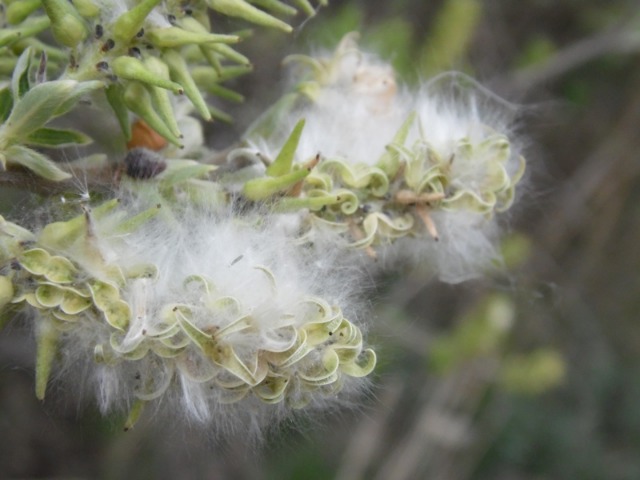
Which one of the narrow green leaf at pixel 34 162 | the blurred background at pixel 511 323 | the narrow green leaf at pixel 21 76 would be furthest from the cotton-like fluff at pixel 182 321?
the blurred background at pixel 511 323

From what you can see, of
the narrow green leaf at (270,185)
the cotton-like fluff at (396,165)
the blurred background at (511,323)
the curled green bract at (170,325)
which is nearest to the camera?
the curled green bract at (170,325)

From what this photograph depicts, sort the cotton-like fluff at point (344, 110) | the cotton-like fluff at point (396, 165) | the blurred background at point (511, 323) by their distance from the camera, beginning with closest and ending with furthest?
the cotton-like fluff at point (396, 165), the cotton-like fluff at point (344, 110), the blurred background at point (511, 323)

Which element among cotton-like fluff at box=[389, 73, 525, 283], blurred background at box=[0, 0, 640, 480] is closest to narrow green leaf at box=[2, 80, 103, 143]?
cotton-like fluff at box=[389, 73, 525, 283]

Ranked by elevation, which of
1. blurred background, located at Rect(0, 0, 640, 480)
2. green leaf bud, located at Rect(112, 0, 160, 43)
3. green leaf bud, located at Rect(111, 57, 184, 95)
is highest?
green leaf bud, located at Rect(112, 0, 160, 43)

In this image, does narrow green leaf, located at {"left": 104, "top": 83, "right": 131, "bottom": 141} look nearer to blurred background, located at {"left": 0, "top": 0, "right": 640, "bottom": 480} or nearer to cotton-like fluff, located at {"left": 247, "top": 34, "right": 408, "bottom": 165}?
cotton-like fluff, located at {"left": 247, "top": 34, "right": 408, "bottom": 165}

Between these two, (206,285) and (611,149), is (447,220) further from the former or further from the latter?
(611,149)

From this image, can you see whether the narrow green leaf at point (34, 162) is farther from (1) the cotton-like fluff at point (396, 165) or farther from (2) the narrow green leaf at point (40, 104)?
(1) the cotton-like fluff at point (396, 165)
